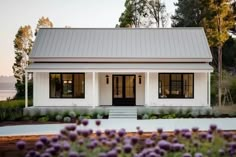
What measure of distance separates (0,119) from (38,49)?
5659mm

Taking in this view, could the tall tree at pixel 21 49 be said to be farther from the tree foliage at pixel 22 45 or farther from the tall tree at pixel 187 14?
the tall tree at pixel 187 14

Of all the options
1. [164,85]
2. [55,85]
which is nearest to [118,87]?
[164,85]

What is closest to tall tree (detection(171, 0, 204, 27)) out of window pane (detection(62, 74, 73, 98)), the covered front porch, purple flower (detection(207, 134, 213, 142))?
the covered front porch

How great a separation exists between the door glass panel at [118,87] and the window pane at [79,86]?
2.00 meters

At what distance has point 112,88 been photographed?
2277 cm

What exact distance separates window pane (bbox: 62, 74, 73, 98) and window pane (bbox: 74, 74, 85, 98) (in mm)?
295

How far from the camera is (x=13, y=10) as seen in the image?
28.2 meters

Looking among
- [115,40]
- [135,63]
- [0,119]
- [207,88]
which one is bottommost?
[0,119]

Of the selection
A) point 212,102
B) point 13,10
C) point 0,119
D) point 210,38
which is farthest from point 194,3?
point 0,119

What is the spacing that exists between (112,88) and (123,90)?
0.66 metres

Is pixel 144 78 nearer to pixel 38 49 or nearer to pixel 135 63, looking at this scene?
pixel 135 63

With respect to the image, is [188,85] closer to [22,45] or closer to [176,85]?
[176,85]

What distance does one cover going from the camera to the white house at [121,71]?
21.5 metres

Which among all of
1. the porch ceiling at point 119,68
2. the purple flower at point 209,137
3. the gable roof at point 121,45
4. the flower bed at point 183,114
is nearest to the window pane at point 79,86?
the porch ceiling at point 119,68
